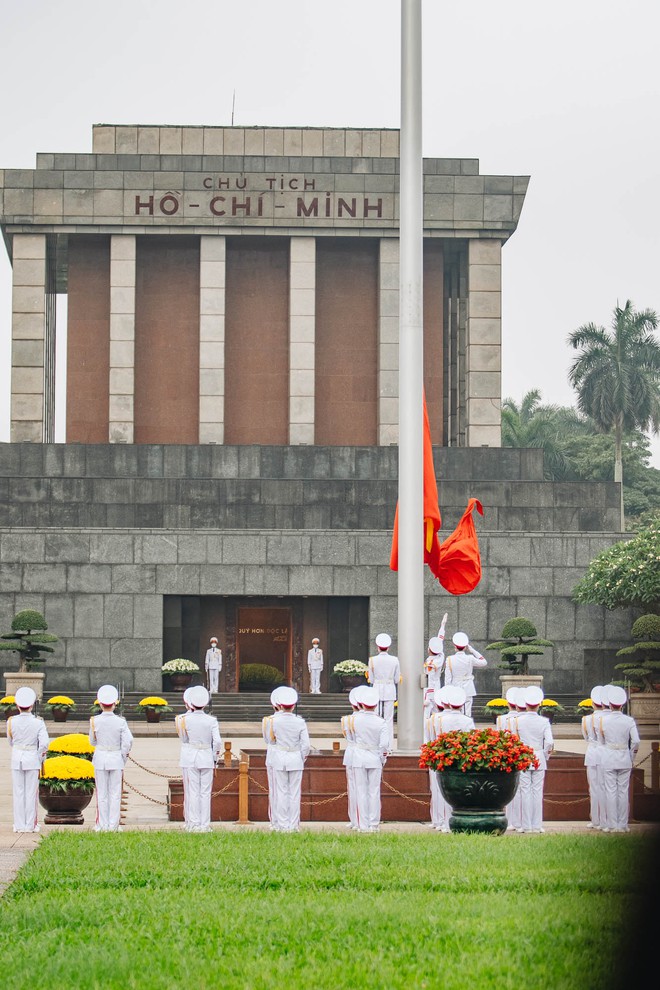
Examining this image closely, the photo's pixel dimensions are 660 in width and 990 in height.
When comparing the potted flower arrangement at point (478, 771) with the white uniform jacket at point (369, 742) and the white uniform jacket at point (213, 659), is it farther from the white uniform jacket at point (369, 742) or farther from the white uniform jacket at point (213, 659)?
the white uniform jacket at point (213, 659)

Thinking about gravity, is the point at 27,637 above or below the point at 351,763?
above

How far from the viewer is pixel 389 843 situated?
1205 centimetres

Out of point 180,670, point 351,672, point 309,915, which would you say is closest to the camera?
point 309,915

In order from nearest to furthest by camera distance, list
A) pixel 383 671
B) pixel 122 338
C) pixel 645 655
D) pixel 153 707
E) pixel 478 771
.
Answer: pixel 478 771, pixel 383 671, pixel 153 707, pixel 645 655, pixel 122 338

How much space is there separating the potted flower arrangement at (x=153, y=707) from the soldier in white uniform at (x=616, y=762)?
637 inches

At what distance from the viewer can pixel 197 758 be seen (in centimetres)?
1446

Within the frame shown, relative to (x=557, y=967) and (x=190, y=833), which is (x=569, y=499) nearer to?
(x=190, y=833)

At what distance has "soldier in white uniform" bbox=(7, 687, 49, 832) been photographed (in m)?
14.5

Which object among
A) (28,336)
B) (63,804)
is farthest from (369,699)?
(28,336)

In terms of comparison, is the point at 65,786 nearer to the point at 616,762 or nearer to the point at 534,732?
the point at 534,732

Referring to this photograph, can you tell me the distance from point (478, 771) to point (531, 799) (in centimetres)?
242

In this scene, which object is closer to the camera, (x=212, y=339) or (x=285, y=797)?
(x=285, y=797)

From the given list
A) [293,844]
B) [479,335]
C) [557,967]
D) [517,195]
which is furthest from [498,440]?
[557,967]

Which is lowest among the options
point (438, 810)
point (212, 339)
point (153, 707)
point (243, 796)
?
point (153, 707)
